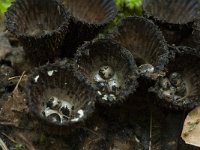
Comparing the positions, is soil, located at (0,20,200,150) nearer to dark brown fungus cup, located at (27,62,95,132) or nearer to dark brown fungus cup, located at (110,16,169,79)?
dark brown fungus cup, located at (27,62,95,132)

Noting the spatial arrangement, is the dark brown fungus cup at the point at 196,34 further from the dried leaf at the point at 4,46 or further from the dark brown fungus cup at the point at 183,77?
the dried leaf at the point at 4,46

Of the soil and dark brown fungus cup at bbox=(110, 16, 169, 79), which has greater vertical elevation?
dark brown fungus cup at bbox=(110, 16, 169, 79)

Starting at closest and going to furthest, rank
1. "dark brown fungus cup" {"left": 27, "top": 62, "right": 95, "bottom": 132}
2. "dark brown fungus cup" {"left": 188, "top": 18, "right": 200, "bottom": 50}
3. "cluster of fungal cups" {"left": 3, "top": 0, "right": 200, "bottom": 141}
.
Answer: "dark brown fungus cup" {"left": 27, "top": 62, "right": 95, "bottom": 132}
"cluster of fungal cups" {"left": 3, "top": 0, "right": 200, "bottom": 141}
"dark brown fungus cup" {"left": 188, "top": 18, "right": 200, "bottom": 50}

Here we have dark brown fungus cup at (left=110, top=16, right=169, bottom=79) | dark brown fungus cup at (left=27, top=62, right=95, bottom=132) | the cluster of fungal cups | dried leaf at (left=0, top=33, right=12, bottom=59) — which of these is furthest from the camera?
dried leaf at (left=0, top=33, right=12, bottom=59)

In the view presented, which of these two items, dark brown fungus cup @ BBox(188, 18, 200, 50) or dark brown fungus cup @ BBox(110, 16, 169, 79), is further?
dark brown fungus cup @ BBox(188, 18, 200, 50)

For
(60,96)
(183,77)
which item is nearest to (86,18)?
(60,96)

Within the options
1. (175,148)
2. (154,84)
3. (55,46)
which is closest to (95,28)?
(55,46)

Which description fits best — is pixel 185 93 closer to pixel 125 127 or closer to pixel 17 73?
pixel 125 127

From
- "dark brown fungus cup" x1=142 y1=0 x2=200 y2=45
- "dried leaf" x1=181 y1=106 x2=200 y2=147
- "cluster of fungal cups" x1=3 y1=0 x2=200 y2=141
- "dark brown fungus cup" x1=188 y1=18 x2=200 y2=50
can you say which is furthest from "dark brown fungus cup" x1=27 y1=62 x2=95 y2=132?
"dark brown fungus cup" x1=188 y1=18 x2=200 y2=50
